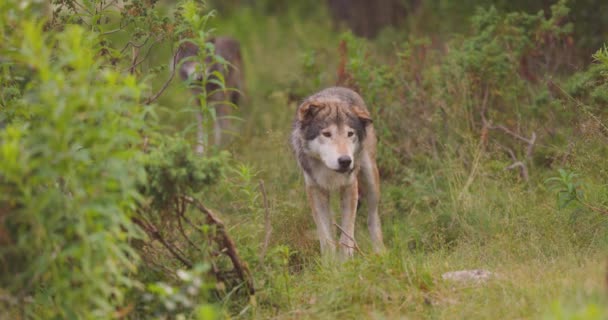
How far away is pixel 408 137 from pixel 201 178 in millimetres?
3976

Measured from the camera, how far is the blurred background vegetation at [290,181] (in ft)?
13.6

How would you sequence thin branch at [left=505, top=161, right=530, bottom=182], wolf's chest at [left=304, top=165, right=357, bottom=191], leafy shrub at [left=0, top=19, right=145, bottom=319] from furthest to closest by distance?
thin branch at [left=505, top=161, right=530, bottom=182] → wolf's chest at [left=304, top=165, right=357, bottom=191] → leafy shrub at [left=0, top=19, right=145, bottom=319]

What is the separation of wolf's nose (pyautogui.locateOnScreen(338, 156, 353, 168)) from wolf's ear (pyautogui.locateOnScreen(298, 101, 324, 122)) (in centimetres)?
63

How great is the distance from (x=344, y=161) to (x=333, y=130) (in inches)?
14.8

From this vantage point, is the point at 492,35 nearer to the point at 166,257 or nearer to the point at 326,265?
the point at 326,265

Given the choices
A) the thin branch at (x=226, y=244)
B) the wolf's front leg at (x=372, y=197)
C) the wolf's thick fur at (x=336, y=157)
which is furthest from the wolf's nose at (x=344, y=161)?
the thin branch at (x=226, y=244)

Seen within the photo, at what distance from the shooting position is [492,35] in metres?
8.77

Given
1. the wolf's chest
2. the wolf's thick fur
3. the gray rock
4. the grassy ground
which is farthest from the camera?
the wolf's chest

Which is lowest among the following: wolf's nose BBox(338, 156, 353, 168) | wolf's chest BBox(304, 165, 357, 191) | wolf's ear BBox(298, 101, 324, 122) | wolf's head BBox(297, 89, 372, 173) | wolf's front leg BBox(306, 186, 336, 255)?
wolf's front leg BBox(306, 186, 336, 255)

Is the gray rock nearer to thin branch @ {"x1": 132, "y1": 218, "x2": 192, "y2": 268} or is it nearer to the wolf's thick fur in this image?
the wolf's thick fur

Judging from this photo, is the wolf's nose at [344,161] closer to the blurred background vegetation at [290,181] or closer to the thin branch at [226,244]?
the blurred background vegetation at [290,181]

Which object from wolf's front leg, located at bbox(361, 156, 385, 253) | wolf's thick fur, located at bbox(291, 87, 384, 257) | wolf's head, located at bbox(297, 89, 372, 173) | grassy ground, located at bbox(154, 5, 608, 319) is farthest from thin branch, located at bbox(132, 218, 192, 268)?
wolf's front leg, located at bbox(361, 156, 385, 253)

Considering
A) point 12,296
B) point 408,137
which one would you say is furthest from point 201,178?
point 408,137

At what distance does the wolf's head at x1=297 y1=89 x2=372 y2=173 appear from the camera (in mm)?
6156
